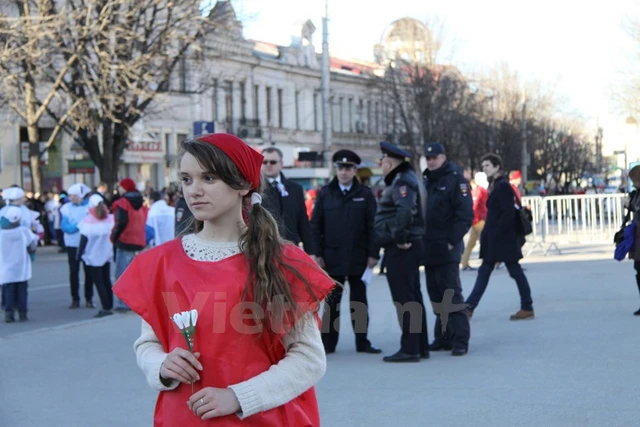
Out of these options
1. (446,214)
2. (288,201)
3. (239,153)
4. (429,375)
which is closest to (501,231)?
(446,214)

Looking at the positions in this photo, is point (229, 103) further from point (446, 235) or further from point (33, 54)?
point (446, 235)

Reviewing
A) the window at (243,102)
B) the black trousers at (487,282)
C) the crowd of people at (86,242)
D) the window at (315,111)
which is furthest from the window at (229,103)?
the black trousers at (487,282)

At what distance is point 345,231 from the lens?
10.1 m

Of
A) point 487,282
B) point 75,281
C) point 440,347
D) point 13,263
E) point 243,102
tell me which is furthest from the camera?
point 243,102

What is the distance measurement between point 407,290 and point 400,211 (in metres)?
0.66

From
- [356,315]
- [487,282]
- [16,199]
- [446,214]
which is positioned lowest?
[356,315]

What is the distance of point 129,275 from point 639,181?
9.70 meters

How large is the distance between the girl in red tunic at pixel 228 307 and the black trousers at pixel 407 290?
599 centimetres

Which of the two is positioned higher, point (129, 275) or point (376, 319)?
point (129, 275)

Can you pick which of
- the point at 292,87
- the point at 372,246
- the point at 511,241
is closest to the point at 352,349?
the point at 372,246

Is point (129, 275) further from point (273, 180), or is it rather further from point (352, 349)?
point (352, 349)

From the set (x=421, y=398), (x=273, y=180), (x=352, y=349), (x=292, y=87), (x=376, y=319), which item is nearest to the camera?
(x=421, y=398)

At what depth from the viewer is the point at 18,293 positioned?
1406 cm

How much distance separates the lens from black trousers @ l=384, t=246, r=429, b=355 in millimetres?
9469
